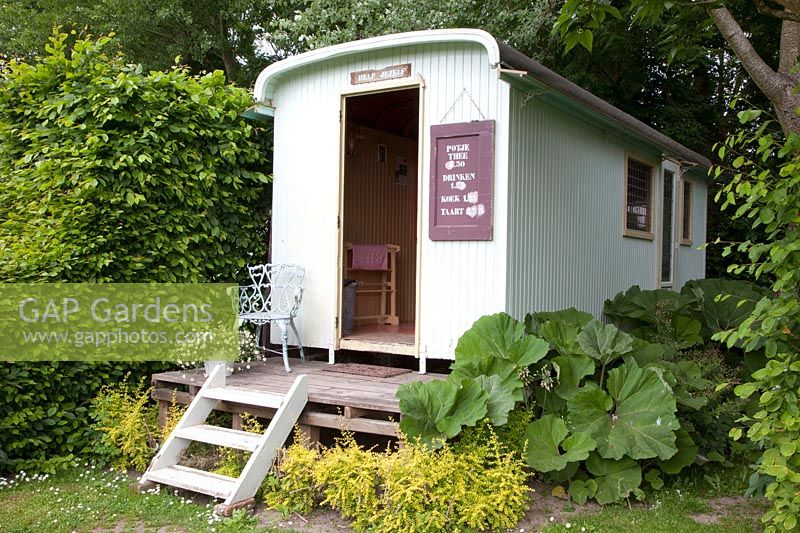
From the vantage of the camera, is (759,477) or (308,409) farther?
(308,409)

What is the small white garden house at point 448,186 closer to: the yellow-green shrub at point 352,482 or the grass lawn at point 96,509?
the yellow-green shrub at point 352,482

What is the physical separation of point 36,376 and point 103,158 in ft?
5.80

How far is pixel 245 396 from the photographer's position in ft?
15.6

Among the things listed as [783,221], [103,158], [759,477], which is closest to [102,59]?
[103,158]

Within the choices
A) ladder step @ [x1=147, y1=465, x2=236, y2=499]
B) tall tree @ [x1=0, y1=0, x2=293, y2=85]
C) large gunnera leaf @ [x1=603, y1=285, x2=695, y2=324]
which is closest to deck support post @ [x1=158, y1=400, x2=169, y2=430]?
ladder step @ [x1=147, y1=465, x2=236, y2=499]

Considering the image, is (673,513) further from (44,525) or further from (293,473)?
(44,525)

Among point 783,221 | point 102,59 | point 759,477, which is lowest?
point 759,477

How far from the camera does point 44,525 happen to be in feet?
12.9

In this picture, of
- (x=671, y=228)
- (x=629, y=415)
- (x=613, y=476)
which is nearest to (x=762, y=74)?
(x=629, y=415)

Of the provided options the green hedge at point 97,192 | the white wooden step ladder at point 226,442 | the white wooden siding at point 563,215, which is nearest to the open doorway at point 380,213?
the green hedge at point 97,192

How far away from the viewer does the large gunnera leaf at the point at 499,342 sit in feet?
14.9

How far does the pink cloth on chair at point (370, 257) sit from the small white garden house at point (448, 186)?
0.9 inches

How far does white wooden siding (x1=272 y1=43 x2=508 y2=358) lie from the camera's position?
210 inches

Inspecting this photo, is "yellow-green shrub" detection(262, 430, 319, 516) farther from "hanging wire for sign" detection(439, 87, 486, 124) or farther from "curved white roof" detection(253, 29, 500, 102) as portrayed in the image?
"curved white roof" detection(253, 29, 500, 102)
